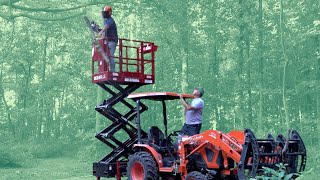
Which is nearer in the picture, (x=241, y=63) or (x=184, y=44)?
(x=241, y=63)

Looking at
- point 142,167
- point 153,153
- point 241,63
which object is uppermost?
point 241,63

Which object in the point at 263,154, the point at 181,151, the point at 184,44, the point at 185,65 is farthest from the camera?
the point at 184,44

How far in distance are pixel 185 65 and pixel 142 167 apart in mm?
18319

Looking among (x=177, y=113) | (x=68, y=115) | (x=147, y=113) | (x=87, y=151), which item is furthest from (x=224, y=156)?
(x=68, y=115)

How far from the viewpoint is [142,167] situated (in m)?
11.9

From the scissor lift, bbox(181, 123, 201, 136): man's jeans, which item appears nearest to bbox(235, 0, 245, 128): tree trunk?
the scissor lift

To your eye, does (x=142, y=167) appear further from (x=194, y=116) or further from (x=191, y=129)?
(x=194, y=116)

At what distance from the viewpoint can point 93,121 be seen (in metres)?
39.5

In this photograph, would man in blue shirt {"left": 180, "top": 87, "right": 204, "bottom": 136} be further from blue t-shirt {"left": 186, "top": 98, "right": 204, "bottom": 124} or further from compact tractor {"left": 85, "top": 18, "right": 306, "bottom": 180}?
compact tractor {"left": 85, "top": 18, "right": 306, "bottom": 180}

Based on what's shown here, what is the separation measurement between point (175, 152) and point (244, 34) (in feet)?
62.6

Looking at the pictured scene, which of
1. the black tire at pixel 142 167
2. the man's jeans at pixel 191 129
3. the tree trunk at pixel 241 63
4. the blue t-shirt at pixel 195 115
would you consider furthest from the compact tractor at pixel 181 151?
the tree trunk at pixel 241 63

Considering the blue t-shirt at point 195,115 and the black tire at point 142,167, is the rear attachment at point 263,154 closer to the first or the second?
the blue t-shirt at point 195,115

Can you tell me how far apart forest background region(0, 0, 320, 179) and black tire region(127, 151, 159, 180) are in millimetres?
10850

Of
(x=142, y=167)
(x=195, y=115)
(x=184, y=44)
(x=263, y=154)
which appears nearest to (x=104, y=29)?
(x=195, y=115)
